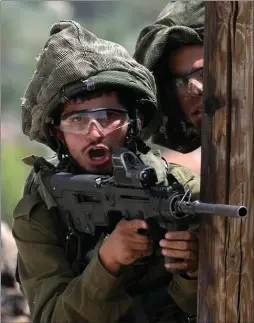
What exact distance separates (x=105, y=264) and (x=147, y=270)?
33 cm

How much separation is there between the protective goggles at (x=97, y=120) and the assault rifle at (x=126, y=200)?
234 millimetres

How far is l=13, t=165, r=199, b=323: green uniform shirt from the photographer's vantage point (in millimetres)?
3164

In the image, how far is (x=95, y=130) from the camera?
3.37 metres

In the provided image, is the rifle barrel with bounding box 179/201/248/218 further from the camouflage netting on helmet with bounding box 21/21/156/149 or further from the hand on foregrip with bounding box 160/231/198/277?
the camouflage netting on helmet with bounding box 21/21/156/149

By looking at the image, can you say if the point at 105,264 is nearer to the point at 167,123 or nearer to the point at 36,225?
the point at 36,225

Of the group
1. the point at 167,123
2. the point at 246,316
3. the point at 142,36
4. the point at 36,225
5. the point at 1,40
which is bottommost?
the point at 246,316

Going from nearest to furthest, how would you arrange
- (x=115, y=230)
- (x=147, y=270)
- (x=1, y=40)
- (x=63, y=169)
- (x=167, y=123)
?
(x=115, y=230) < (x=147, y=270) < (x=63, y=169) < (x=167, y=123) < (x=1, y=40)

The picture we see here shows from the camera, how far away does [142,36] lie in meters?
4.11

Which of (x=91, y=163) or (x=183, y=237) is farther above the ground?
(x=91, y=163)

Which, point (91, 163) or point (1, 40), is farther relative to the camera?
point (1, 40)

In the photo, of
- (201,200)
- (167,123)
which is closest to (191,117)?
(167,123)

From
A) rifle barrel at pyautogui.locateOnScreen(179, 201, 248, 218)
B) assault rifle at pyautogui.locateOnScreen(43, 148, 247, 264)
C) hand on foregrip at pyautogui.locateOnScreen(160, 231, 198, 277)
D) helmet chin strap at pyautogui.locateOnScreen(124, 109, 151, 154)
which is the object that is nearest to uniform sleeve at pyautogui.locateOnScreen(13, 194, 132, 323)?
assault rifle at pyautogui.locateOnScreen(43, 148, 247, 264)

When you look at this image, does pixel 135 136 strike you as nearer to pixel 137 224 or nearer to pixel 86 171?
pixel 86 171

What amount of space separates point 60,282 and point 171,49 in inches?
56.4
